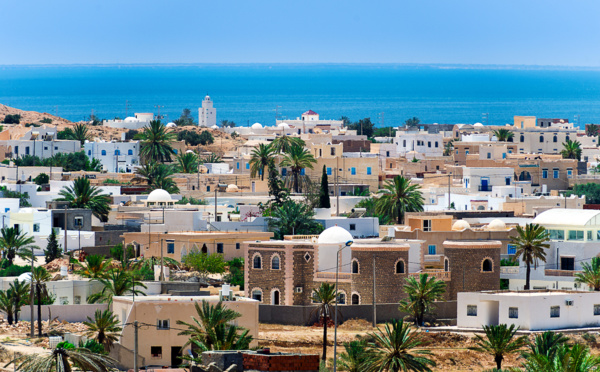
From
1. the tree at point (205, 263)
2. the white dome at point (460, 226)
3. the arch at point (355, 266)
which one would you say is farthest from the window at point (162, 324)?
the white dome at point (460, 226)

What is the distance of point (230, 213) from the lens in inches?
3221

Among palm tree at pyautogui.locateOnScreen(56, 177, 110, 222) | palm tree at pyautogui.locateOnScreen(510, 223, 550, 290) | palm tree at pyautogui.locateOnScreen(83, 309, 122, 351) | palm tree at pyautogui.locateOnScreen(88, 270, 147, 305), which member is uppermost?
palm tree at pyautogui.locateOnScreen(56, 177, 110, 222)

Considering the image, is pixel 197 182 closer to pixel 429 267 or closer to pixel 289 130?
pixel 429 267

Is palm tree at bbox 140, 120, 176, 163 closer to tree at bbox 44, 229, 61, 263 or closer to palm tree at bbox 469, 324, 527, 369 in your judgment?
tree at bbox 44, 229, 61, 263

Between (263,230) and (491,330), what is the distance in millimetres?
24450

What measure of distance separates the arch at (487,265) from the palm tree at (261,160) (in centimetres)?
3743

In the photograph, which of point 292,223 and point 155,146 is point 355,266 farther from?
point 155,146

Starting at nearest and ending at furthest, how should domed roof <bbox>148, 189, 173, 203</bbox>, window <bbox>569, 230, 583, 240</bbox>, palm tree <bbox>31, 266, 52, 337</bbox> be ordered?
palm tree <bbox>31, 266, 52, 337</bbox>, window <bbox>569, 230, 583, 240</bbox>, domed roof <bbox>148, 189, 173, 203</bbox>

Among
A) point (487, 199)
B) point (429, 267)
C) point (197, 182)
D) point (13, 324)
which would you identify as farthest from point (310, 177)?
point (13, 324)

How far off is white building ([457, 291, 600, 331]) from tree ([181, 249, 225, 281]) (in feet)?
43.3

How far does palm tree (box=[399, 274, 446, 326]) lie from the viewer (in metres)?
58.0

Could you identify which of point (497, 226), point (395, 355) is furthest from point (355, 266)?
point (395, 355)

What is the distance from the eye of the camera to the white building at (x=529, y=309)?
5653 cm

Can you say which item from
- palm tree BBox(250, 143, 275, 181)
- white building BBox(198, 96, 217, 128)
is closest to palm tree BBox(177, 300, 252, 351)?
palm tree BBox(250, 143, 275, 181)
